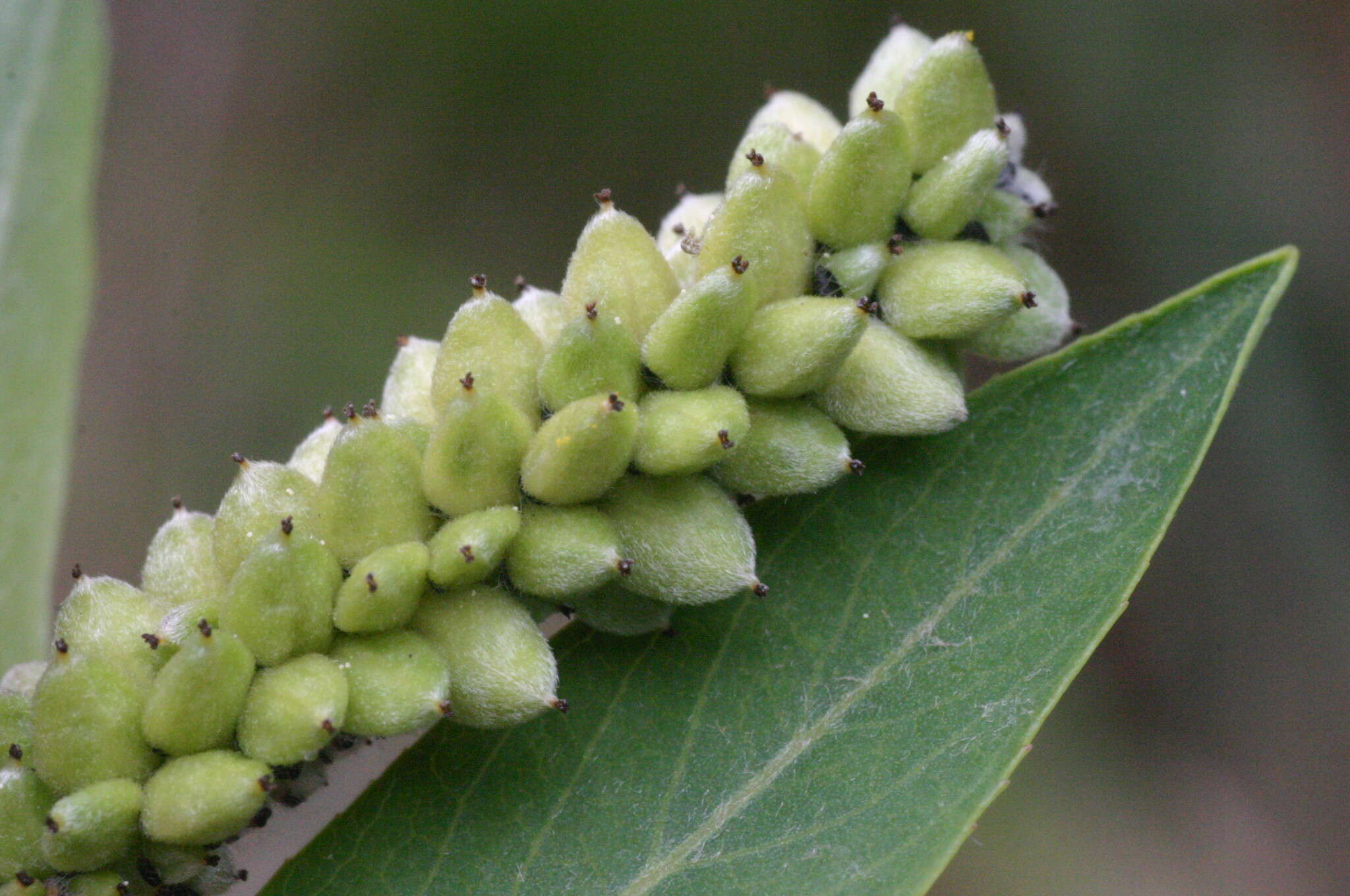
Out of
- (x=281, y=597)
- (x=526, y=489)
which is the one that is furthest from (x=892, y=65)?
(x=281, y=597)

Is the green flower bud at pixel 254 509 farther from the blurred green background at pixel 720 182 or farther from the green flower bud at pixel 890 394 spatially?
the blurred green background at pixel 720 182

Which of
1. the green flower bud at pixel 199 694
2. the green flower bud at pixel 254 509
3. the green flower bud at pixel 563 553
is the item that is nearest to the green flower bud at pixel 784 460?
the green flower bud at pixel 563 553

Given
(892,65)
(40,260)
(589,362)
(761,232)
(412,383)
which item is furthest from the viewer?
(40,260)

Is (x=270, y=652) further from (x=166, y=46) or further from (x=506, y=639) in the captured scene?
(x=166, y=46)

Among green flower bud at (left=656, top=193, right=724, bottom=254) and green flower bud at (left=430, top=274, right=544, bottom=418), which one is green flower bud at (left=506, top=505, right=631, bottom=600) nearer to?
green flower bud at (left=430, top=274, right=544, bottom=418)

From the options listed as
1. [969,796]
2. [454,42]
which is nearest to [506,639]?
[969,796]

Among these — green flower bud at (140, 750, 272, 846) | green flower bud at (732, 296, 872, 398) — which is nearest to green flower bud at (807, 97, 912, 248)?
green flower bud at (732, 296, 872, 398)

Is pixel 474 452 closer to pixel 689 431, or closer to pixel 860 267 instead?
pixel 689 431
